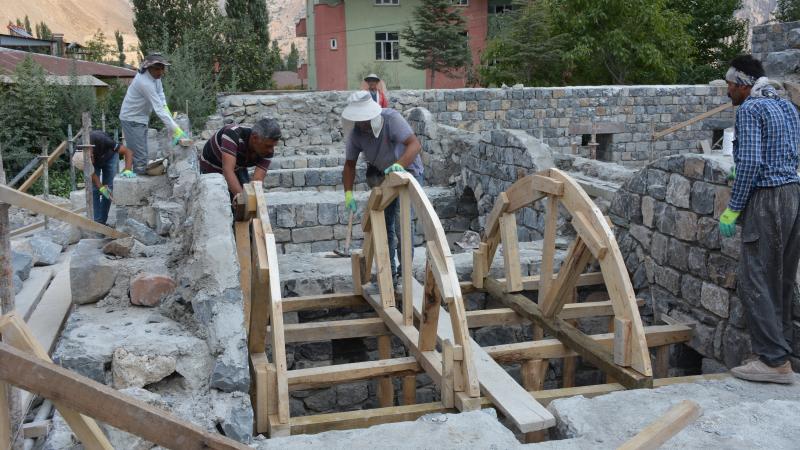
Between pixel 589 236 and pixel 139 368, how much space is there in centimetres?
252

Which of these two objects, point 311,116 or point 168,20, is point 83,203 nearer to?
point 311,116

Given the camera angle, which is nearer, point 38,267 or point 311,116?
point 38,267

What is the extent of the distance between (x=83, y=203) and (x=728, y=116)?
45.7 ft

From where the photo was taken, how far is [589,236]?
427cm

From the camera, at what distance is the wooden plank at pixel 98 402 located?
1.91 meters

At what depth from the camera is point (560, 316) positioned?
529cm

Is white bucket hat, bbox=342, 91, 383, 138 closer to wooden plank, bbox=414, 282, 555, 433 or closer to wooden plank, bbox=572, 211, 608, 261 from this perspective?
wooden plank, bbox=572, 211, 608, 261

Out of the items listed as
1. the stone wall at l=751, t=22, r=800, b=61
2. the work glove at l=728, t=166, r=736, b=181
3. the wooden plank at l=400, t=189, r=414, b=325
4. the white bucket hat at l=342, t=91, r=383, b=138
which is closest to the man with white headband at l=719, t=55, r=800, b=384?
the work glove at l=728, t=166, r=736, b=181

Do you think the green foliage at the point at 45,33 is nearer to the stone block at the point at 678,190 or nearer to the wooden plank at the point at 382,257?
the wooden plank at the point at 382,257

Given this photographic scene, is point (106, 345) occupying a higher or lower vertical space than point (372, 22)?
lower

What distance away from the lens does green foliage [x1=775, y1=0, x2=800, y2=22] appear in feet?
91.5

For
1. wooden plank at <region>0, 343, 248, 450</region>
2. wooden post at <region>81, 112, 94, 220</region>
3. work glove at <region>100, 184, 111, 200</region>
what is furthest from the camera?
work glove at <region>100, 184, 111, 200</region>

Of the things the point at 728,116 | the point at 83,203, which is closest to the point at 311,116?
the point at 83,203

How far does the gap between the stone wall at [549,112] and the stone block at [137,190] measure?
22.7ft
